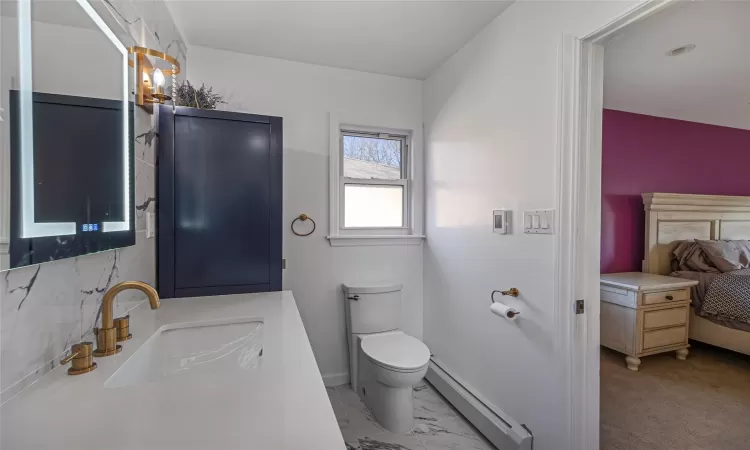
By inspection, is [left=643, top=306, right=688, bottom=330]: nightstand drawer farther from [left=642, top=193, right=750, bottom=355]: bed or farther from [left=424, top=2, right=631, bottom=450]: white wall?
[left=424, top=2, right=631, bottom=450]: white wall

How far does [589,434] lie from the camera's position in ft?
4.67

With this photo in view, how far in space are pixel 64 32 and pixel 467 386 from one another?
A: 8.09 feet

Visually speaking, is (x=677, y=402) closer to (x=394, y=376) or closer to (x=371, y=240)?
(x=394, y=376)

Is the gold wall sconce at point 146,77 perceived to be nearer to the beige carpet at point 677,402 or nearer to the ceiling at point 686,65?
the ceiling at point 686,65

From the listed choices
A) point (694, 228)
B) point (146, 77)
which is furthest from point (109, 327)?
point (694, 228)

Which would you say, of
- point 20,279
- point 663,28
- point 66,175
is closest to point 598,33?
point 663,28

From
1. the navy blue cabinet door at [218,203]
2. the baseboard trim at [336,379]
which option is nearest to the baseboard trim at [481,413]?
the baseboard trim at [336,379]

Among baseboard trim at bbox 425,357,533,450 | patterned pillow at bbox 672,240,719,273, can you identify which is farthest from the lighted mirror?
patterned pillow at bbox 672,240,719,273

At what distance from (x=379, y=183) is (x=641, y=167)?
9.32 ft

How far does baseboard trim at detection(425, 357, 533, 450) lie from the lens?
1.66 metres

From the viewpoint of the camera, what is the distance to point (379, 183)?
2684 millimetres

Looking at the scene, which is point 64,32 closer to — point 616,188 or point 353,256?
point 353,256

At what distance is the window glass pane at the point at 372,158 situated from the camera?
2.62 metres

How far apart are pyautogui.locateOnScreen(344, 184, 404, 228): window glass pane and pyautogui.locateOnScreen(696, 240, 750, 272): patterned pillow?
308 centimetres
